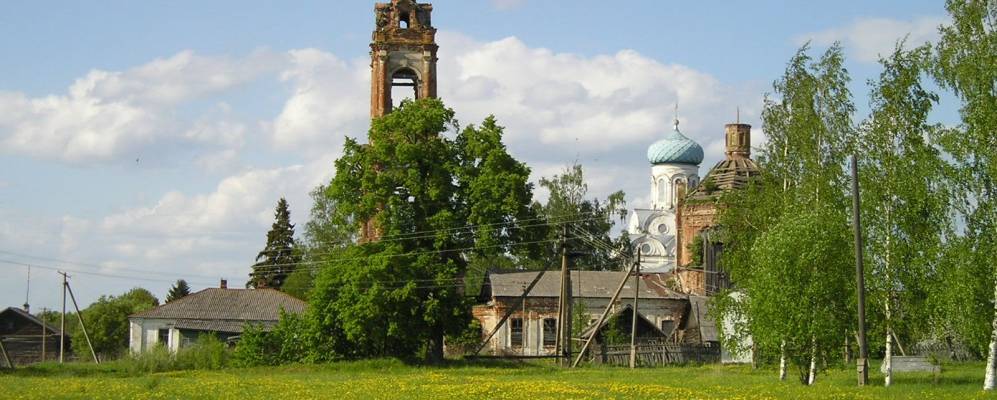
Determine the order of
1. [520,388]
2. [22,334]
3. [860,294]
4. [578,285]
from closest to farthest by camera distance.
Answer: [520,388], [860,294], [578,285], [22,334]

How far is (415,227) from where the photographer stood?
167ft

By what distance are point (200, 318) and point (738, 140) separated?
102 feet

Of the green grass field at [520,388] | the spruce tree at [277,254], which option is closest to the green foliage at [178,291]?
the spruce tree at [277,254]

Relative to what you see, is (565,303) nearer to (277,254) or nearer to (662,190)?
(277,254)

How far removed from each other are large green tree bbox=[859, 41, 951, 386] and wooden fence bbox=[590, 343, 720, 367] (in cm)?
1711

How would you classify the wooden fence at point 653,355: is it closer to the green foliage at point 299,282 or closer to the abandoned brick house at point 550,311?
the abandoned brick house at point 550,311

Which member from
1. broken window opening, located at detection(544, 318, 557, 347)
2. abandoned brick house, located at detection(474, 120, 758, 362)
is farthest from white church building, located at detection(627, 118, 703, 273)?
broken window opening, located at detection(544, 318, 557, 347)

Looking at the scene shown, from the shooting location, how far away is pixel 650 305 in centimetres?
7094

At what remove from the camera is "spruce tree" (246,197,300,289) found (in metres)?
87.6

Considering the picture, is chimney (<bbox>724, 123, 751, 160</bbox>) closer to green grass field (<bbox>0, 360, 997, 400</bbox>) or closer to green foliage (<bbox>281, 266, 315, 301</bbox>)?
green foliage (<bbox>281, 266, 315, 301</bbox>)

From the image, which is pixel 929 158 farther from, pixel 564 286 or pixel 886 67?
pixel 564 286

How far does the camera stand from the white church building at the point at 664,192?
104 meters

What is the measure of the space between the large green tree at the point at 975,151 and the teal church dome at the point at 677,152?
65.8 m

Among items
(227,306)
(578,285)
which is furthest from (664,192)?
(227,306)
